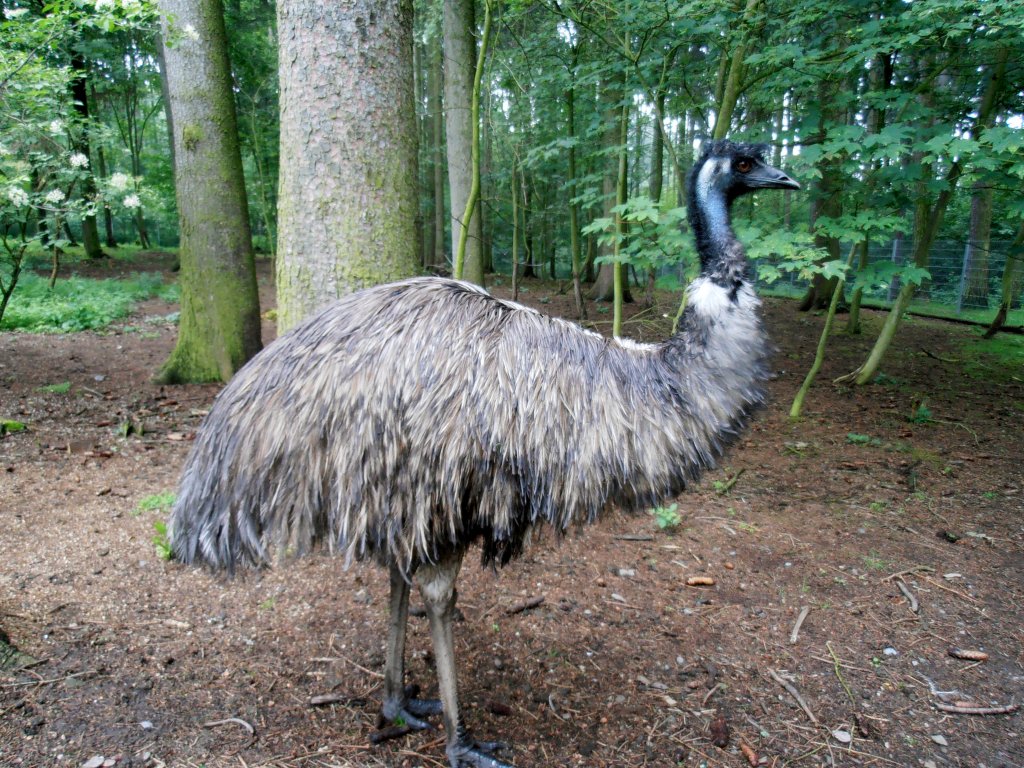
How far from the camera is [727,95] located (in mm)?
4953

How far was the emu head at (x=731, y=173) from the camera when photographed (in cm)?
242

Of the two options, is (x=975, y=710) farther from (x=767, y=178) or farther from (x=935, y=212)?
(x=935, y=212)

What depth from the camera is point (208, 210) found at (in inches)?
235

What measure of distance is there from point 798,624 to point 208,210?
5.61m

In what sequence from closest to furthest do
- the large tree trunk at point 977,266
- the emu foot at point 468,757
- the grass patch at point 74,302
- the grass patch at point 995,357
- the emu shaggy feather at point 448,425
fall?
1. the emu shaggy feather at point 448,425
2. the emu foot at point 468,757
3. the grass patch at point 995,357
4. the grass patch at point 74,302
5. the large tree trunk at point 977,266

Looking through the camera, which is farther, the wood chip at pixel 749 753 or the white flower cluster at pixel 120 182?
the white flower cluster at pixel 120 182

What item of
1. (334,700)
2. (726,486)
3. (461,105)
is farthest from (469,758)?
(461,105)

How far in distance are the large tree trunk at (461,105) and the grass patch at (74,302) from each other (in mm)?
5821

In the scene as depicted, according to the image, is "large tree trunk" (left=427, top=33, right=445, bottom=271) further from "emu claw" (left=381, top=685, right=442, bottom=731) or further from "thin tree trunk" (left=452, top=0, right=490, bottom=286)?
"emu claw" (left=381, top=685, right=442, bottom=731)

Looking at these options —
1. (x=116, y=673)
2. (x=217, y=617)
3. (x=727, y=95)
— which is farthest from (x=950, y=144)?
(x=116, y=673)

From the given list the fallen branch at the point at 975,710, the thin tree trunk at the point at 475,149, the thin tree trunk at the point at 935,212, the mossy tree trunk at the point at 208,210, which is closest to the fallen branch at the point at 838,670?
the fallen branch at the point at 975,710

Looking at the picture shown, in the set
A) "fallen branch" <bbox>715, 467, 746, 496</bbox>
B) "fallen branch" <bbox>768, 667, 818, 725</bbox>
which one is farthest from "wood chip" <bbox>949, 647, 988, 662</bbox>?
"fallen branch" <bbox>715, 467, 746, 496</bbox>

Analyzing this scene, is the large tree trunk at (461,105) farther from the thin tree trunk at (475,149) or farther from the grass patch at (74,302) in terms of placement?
the grass patch at (74,302)

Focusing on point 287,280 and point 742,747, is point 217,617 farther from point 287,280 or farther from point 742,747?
point 742,747
